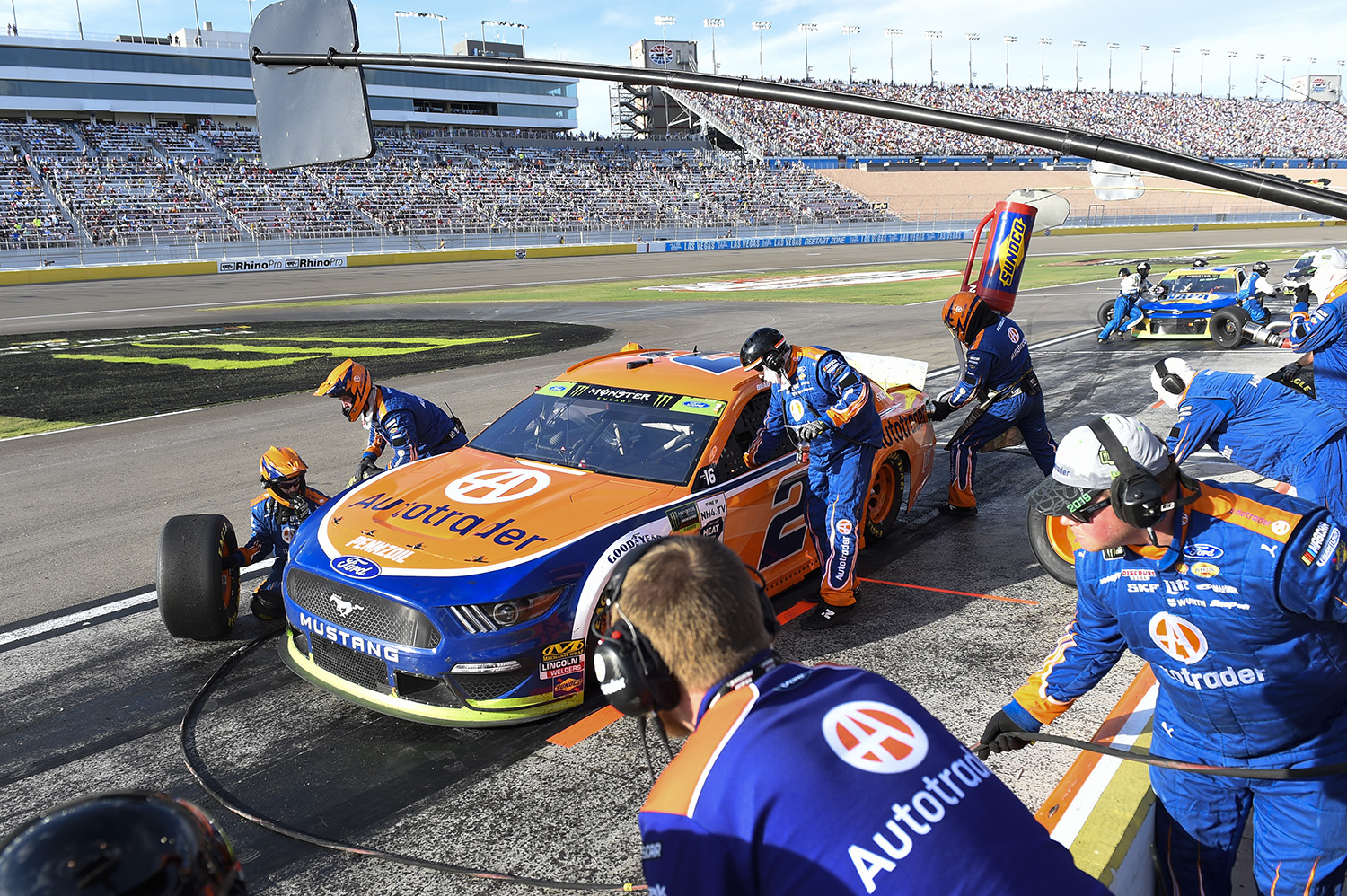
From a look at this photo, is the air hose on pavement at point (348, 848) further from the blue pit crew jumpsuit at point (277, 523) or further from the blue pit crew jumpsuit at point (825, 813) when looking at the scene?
the blue pit crew jumpsuit at point (277, 523)

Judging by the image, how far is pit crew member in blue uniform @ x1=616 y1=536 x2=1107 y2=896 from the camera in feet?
5.08

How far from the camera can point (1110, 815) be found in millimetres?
3305

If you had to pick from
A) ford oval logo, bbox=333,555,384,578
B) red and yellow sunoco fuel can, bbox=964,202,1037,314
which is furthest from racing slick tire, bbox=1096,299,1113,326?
ford oval logo, bbox=333,555,384,578

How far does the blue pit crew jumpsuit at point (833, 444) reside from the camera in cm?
584

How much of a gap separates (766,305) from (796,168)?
4893 cm

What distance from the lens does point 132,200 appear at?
47.3 metres

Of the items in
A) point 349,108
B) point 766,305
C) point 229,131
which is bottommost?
point 766,305

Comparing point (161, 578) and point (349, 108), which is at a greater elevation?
point (349, 108)

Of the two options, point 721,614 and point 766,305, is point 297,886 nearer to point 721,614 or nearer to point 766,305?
point 721,614

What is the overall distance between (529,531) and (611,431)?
1.38 meters

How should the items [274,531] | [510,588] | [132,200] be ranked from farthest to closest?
[132,200] → [274,531] → [510,588]

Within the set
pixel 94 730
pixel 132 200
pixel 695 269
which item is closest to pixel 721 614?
pixel 94 730

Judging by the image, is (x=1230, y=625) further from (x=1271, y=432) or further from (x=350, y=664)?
(x=350, y=664)

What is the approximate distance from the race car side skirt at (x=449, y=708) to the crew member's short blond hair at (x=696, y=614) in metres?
2.81
